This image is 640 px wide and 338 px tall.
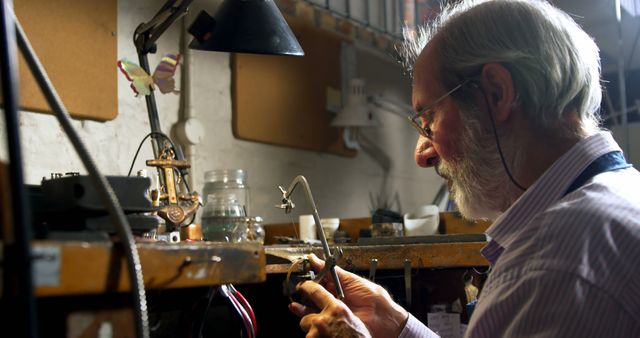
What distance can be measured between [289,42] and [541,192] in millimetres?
896

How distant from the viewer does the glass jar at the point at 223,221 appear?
183cm

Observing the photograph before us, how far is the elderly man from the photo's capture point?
0.94 m

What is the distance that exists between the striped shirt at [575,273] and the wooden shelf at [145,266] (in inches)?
14.4

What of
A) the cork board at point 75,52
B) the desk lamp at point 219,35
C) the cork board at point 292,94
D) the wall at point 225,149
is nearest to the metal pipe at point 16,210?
the desk lamp at point 219,35

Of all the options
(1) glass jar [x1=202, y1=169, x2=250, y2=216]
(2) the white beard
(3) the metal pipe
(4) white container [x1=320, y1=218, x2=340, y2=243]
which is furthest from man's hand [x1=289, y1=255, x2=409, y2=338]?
(1) glass jar [x1=202, y1=169, x2=250, y2=216]

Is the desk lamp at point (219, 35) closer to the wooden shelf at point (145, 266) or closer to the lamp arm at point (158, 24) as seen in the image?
the lamp arm at point (158, 24)

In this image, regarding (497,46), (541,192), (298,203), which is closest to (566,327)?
(541,192)

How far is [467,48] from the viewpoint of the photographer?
1.29m

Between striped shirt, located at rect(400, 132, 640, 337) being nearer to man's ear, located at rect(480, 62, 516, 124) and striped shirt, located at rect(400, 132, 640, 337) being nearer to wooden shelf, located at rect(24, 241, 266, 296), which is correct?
man's ear, located at rect(480, 62, 516, 124)

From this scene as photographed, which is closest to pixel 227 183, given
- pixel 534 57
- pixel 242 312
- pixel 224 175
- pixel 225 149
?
pixel 224 175

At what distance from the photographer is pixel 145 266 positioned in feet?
2.46

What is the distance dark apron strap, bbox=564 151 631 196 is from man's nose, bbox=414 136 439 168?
352mm

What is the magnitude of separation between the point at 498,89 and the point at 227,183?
1.66 metres

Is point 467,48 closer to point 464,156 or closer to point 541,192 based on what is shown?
point 464,156
